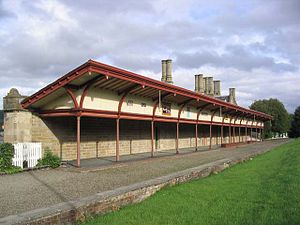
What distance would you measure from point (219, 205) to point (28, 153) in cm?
834

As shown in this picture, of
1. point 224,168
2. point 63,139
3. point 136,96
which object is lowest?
point 224,168

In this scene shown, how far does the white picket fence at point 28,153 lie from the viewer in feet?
41.0

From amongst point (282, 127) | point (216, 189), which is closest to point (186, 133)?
point (216, 189)

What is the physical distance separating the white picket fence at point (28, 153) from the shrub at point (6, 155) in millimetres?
207

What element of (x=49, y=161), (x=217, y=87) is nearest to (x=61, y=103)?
(x=49, y=161)

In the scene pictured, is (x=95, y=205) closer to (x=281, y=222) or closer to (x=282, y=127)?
(x=281, y=222)

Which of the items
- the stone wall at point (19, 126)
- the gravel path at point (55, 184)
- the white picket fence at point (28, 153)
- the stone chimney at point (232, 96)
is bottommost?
the gravel path at point (55, 184)

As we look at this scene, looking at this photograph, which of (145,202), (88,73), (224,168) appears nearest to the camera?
(145,202)

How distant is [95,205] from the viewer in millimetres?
6449

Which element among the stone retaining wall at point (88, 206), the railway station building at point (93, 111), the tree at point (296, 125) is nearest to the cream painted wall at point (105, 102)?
the railway station building at point (93, 111)

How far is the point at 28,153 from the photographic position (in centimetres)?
1309

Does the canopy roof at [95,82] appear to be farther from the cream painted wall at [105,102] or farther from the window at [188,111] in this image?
the window at [188,111]

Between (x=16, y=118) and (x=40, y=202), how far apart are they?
7575mm

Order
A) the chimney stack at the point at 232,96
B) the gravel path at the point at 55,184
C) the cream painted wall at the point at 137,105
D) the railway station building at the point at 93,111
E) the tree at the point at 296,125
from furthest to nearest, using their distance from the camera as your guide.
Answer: the tree at the point at 296,125
the chimney stack at the point at 232,96
the cream painted wall at the point at 137,105
the railway station building at the point at 93,111
the gravel path at the point at 55,184
